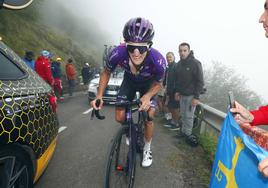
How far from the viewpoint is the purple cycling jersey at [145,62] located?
147 inches

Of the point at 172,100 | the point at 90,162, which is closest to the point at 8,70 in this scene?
the point at 90,162

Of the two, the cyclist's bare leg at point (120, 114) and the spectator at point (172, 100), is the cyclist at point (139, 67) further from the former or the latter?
the spectator at point (172, 100)

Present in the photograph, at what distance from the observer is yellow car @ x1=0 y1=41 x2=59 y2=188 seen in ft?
7.61

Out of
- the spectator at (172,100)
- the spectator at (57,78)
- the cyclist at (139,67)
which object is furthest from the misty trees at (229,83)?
the cyclist at (139,67)

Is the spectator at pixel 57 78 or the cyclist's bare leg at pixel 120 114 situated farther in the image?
the spectator at pixel 57 78

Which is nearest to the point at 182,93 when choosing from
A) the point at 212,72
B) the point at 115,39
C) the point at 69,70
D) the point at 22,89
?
the point at 22,89

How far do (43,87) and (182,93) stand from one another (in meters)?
3.64

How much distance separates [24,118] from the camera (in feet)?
8.33

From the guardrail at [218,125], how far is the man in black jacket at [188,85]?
38 centimetres

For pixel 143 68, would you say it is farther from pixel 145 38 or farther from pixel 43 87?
pixel 43 87

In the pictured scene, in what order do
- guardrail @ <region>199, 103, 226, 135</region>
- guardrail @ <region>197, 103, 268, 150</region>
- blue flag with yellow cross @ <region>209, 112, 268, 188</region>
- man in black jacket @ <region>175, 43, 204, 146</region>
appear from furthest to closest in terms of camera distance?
man in black jacket @ <region>175, 43, 204, 146</region>, guardrail @ <region>199, 103, 226, 135</region>, guardrail @ <region>197, 103, 268, 150</region>, blue flag with yellow cross @ <region>209, 112, 268, 188</region>

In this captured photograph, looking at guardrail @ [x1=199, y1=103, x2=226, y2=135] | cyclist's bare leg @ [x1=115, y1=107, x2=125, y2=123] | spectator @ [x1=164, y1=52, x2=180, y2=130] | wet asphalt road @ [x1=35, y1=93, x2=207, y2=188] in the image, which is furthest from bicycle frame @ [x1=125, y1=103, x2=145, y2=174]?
spectator @ [x1=164, y1=52, x2=180, y2=130]

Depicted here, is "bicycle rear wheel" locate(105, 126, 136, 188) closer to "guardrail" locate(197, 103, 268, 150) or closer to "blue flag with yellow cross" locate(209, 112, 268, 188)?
"blue flag with yellow cross" locate(209, 112, 268, 188)

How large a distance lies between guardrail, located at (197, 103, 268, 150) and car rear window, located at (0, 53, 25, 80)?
2.32 metres
